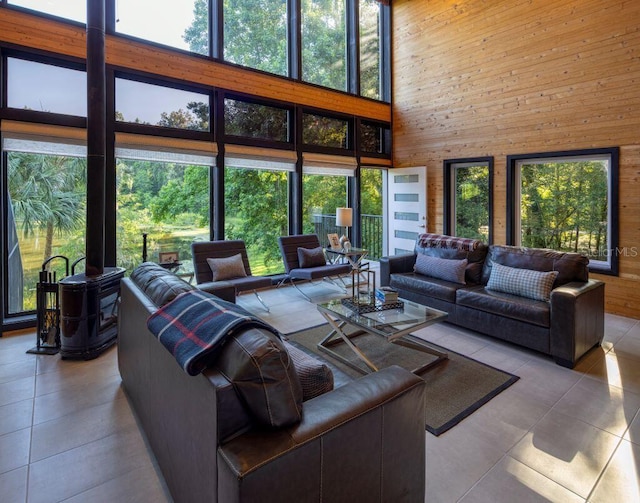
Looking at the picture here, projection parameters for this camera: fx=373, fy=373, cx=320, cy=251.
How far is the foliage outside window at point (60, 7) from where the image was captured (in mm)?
3829

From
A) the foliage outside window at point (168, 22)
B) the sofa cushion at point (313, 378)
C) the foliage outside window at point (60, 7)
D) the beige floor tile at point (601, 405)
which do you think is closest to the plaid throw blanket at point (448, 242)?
the beige floor tile at point (601, 405)

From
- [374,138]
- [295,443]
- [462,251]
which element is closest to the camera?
[295,443]

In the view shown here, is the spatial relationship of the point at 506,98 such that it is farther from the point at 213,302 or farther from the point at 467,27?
the point at 213,302

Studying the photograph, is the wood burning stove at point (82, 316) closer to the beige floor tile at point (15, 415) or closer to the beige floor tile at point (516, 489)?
the beige floor tile at point (15, 415)

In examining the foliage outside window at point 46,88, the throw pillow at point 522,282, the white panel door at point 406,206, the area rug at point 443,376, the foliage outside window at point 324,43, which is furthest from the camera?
the white panel door at point 406,206

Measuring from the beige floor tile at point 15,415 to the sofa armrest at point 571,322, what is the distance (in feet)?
12.3

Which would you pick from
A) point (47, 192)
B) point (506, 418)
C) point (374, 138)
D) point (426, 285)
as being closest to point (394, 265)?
point (426, 285)

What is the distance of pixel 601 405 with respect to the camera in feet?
7.95

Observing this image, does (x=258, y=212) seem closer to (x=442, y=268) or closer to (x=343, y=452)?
(x=442, y=268)

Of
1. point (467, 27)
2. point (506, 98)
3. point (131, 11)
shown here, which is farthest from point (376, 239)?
point (131, 11)

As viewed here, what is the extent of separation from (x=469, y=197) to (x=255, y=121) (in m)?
3.59

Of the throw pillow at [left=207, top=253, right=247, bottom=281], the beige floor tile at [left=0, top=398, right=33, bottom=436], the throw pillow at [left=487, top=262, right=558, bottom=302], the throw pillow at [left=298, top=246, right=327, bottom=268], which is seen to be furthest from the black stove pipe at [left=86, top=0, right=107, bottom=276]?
the throw pillow at [left=487, top=262, right=558, bottom=302]

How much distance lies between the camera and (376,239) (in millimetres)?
7379

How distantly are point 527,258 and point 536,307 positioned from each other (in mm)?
680
